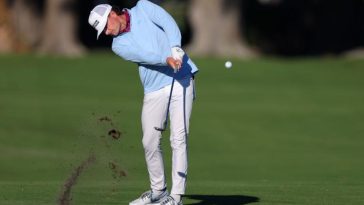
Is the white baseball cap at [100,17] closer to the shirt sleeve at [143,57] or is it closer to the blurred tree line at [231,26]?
the shirt sleeve at [143,57]

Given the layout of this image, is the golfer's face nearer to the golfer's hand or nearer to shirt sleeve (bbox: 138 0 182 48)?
shirt sleeve (bbox: 138 0 182 48)

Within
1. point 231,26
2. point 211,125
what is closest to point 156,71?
point 211,125

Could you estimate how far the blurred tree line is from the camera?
131ft

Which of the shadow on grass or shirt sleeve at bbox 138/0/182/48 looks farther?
the shadow on grass

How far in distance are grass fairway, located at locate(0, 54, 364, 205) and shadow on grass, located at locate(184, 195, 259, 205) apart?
14 centimetres

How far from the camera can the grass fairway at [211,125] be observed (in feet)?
66.2

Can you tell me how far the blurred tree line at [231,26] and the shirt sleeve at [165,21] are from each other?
2753 centimetres

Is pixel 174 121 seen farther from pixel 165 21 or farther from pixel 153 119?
pixel 165 21

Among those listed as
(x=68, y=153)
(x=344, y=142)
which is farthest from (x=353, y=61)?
(x=68, y=153)

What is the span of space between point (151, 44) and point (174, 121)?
79 centimetres

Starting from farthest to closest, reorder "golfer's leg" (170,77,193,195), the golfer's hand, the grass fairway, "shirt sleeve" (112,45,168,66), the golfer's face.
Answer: the grass fairway < "golfer's leg" (170,77,193,195) < the golfer's face < "shirt sleeve" (112,45,168,66) < the golfer's hand

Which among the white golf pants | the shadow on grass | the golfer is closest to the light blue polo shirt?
the golfer

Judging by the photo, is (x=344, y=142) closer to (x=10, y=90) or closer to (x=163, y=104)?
(x=10, y=90)

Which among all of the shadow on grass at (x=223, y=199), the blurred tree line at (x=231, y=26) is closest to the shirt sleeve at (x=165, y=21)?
the shadow on grass at (x=223, y=199)
